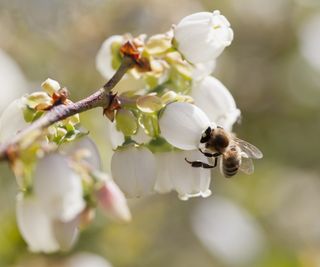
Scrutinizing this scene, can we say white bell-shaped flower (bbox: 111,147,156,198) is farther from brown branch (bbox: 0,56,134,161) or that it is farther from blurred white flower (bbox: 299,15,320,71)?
blurred white flower (bbox: 299,15,320,71)

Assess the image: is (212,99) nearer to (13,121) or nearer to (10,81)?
(13,121)

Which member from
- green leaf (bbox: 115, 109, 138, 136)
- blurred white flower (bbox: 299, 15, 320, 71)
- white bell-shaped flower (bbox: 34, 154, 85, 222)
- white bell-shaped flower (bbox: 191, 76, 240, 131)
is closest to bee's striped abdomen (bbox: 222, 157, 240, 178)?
white bell-shaped flower (bbox: 191, 76, 240, 131)

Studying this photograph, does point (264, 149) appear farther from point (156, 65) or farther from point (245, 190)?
point (156, 65)

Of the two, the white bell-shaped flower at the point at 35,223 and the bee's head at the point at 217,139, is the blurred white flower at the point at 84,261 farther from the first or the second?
the white bell-shaped flower at the point at 35,223

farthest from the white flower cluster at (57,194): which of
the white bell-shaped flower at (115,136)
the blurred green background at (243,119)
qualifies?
the blurred green background at (243,119)

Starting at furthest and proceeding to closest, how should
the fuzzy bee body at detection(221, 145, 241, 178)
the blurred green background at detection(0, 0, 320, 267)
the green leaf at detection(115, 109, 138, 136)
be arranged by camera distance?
the blurred green background at detection(0, 0, 320, 267) → the fuzzy bee body at detection(221, 145, 241, 178) → the green leaf at detection(115, 109, 138, 136)

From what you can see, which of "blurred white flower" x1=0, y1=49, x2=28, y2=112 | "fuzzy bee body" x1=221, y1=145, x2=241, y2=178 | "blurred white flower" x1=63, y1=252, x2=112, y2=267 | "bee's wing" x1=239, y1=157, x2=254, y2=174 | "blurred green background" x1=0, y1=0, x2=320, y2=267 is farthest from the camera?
"blurred green background" x1=0, y1=0, x2=320, y2=267
